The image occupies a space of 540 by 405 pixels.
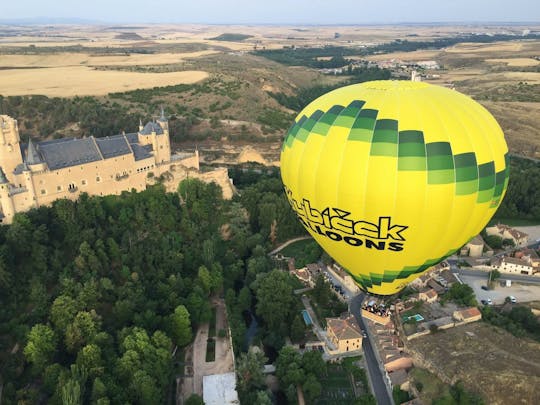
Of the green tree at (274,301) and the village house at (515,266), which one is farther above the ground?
the green tree at (274,301)

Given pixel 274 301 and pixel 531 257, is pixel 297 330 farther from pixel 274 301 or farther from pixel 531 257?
pixel 531 257

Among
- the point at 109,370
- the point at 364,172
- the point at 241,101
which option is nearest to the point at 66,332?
the point at 109,370

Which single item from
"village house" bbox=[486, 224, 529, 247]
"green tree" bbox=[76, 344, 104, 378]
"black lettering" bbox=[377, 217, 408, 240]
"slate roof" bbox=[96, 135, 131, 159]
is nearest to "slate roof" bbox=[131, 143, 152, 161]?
"slate roof" bbox=[96, 135, 131, 159]

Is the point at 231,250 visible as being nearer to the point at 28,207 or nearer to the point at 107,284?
the point at 107,284

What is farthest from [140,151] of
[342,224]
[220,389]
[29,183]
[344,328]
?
[342,224]

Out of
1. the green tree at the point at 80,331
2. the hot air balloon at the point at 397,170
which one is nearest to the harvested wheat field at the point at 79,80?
the green tree at the point at 80,331

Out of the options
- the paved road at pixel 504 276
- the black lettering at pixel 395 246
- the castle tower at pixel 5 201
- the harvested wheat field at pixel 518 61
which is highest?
the harvested wheat field at pixel 518 61

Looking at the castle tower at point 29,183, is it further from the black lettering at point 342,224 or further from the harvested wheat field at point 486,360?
the harvested wheat field at point 486,360

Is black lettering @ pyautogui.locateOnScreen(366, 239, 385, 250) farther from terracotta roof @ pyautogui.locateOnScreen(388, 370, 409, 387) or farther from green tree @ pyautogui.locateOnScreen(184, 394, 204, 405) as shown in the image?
green tree @ pyautogui.locateOnScreen(184, 394, 204, 405)

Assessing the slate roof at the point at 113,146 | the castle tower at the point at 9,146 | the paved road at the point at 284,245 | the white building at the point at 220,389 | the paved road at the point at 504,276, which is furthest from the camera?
the paved road at the point at 284,245
